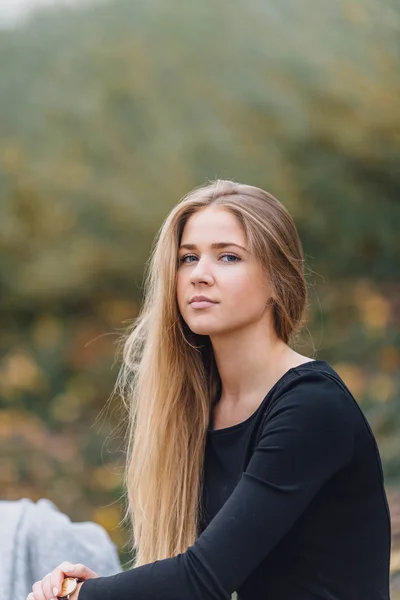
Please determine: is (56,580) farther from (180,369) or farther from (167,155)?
(167,155)

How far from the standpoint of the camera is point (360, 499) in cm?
162

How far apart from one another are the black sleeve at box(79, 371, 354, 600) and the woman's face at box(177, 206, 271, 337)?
21 centimetres

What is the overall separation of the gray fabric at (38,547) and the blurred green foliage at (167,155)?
1.50 meters

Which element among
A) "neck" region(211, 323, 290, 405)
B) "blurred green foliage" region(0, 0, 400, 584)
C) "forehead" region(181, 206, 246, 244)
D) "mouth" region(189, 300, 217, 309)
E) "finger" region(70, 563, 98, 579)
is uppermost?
"blurred green foliage" region(0, 0, 400, 584)

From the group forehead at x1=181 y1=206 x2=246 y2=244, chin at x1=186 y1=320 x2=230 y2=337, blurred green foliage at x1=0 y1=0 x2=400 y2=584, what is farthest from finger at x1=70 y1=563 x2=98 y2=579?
blurred green foliage at x1=0 y1=0 x2=400 y2=584

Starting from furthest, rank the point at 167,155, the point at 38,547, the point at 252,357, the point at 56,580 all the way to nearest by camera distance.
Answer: the point at 167,155 < the point at 38,547 < the point at 252,357 < the point at 56,580

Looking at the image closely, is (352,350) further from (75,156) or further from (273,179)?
(75,156)

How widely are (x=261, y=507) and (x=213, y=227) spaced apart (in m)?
0.54

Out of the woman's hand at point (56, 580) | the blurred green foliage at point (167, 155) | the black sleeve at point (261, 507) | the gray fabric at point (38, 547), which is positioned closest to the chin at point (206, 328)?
the black sleeve at point (261, 507)

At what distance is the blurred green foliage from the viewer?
4266mm

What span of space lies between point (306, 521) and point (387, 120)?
3.17 m

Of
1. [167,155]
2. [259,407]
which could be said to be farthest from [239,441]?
[167,155]

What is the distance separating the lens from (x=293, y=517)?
149 centimetres

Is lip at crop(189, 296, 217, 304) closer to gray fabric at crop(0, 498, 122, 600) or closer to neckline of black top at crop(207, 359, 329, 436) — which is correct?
neckline of black top at crop(207, 359, 329, 436)
